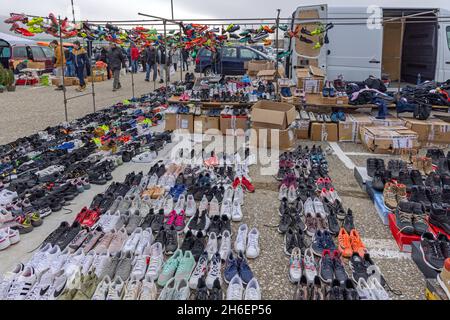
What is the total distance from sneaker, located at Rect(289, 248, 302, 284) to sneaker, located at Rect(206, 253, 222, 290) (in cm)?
57

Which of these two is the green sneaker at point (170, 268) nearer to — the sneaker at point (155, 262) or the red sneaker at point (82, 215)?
the sneaker at point (155, 262)

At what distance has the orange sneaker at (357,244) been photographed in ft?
10.5

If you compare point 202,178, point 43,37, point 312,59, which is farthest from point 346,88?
point 43,37

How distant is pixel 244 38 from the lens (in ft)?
28.3

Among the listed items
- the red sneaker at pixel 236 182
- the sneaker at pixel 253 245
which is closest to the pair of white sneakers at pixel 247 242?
the sneaker at pixel 253 245

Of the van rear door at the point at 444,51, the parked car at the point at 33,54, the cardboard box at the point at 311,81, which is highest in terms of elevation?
the parked car at the point at 33,54

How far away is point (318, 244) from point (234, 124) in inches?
172

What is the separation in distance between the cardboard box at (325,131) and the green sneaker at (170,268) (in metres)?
4.69

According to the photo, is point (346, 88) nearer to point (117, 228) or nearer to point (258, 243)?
point (258, 243)

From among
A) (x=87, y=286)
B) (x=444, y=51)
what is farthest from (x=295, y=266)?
(x=444, y=51)

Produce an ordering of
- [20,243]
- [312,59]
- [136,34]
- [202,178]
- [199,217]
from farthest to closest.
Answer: [136,34] < [312,59] < [202,178] < [199,217] < [20,243]

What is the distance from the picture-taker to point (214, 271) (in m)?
2.89

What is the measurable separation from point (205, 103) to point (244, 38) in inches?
78.0

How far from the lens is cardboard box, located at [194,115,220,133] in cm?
741
